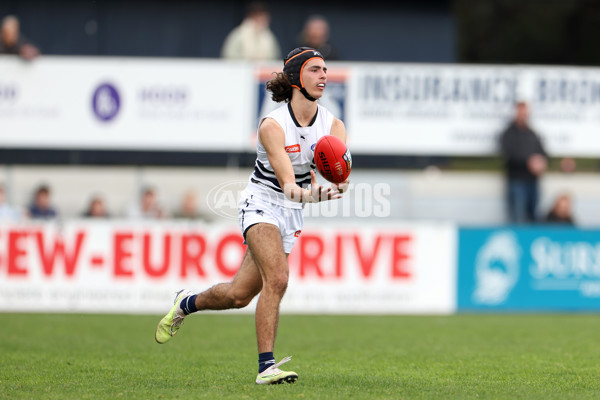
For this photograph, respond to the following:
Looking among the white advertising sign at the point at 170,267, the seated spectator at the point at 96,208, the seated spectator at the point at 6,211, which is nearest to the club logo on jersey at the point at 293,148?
the white advertising sign at the point at 170,267

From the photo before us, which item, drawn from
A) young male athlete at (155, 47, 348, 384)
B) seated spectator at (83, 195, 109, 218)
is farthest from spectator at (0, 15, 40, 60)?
young male athlete at (155, 47, 348, 384)

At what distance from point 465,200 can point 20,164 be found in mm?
7195

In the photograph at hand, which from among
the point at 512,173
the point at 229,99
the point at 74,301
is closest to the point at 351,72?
the point at 229,99

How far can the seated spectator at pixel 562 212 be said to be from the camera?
14742 mm

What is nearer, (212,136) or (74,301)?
(74,301)

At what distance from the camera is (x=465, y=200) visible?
49.4ft

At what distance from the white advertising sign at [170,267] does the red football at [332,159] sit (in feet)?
23.8

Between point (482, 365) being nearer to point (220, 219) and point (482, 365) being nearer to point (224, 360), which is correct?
point (224, 360)

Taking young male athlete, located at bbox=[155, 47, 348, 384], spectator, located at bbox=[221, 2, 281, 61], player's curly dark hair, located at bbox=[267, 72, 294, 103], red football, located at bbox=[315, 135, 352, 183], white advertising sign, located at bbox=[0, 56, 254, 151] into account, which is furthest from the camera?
spectator, located at bbox=[221, 2, 281, 61]

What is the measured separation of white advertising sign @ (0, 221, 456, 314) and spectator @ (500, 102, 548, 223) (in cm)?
202

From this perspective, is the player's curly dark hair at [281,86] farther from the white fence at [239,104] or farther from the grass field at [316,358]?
the white fence at [239,104]

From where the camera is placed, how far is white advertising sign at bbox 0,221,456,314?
1385 centimetres

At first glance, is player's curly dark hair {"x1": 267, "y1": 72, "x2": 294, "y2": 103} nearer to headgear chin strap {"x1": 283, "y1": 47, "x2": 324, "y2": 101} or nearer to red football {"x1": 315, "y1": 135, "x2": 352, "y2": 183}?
headgear chin strap {"x1": 283, "y1": 47, "x2": 324, "y2": 101}

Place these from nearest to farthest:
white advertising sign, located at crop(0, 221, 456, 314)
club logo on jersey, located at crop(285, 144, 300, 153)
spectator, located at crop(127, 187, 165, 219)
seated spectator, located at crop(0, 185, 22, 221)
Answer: club logo on jersey, located at crop(285, 144, 300, 153)
white advertising sign, located at crop(0, 221, 456, 314)
seated spectator, located at crop(0, 185, 22, 221)
spectator, located at crop(127, 187, 165, 219)
